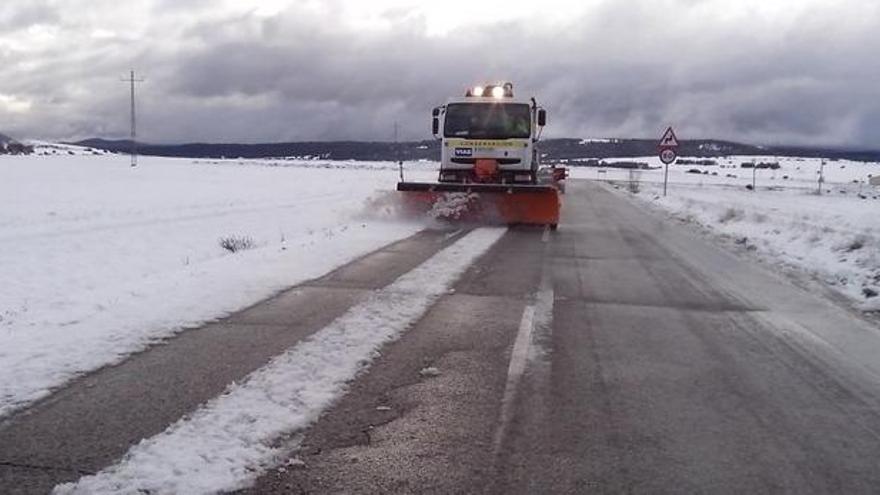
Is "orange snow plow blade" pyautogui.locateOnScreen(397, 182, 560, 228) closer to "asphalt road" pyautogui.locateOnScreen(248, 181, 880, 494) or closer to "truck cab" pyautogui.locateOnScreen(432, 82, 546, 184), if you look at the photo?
"truck cab" pyautogui.locateOnScreen(432, 82, 546, 184)

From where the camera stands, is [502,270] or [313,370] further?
[502,270]

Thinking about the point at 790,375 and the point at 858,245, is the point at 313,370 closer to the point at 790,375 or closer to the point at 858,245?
the point at 790,375

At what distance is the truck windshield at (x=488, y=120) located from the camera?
63.5 feet

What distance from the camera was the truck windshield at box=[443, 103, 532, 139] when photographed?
19.4 meters

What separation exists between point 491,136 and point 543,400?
14786mm

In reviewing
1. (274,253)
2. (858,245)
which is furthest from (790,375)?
(858,245)

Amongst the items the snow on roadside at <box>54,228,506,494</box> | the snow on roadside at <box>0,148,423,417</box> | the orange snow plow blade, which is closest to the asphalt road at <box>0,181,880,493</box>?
the snow on roadside at <box>54,228,506,494</box>

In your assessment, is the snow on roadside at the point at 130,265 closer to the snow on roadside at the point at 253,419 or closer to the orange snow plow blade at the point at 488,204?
the orange snow plow blade at the point at 488,204

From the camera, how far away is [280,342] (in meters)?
6.46

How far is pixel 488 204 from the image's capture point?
730 inches

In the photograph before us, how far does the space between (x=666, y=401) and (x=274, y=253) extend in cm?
819

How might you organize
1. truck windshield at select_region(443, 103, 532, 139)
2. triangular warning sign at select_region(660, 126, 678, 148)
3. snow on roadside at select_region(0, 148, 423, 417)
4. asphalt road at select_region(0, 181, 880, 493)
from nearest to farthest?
asphalt road at select_region(0, 181, 880, 493), snow on roadside at select_region(0, 148, 423, 417), truck windshield at select_region(443, 103, 532, 139), triangular warning sign at select_region(660, 126, 678, 148)

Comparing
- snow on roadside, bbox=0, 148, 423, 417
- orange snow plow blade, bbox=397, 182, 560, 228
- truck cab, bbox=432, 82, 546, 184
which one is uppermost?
truck cab, bbox=432, 82, 546, 184

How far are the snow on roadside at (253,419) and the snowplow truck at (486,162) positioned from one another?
10910mm
